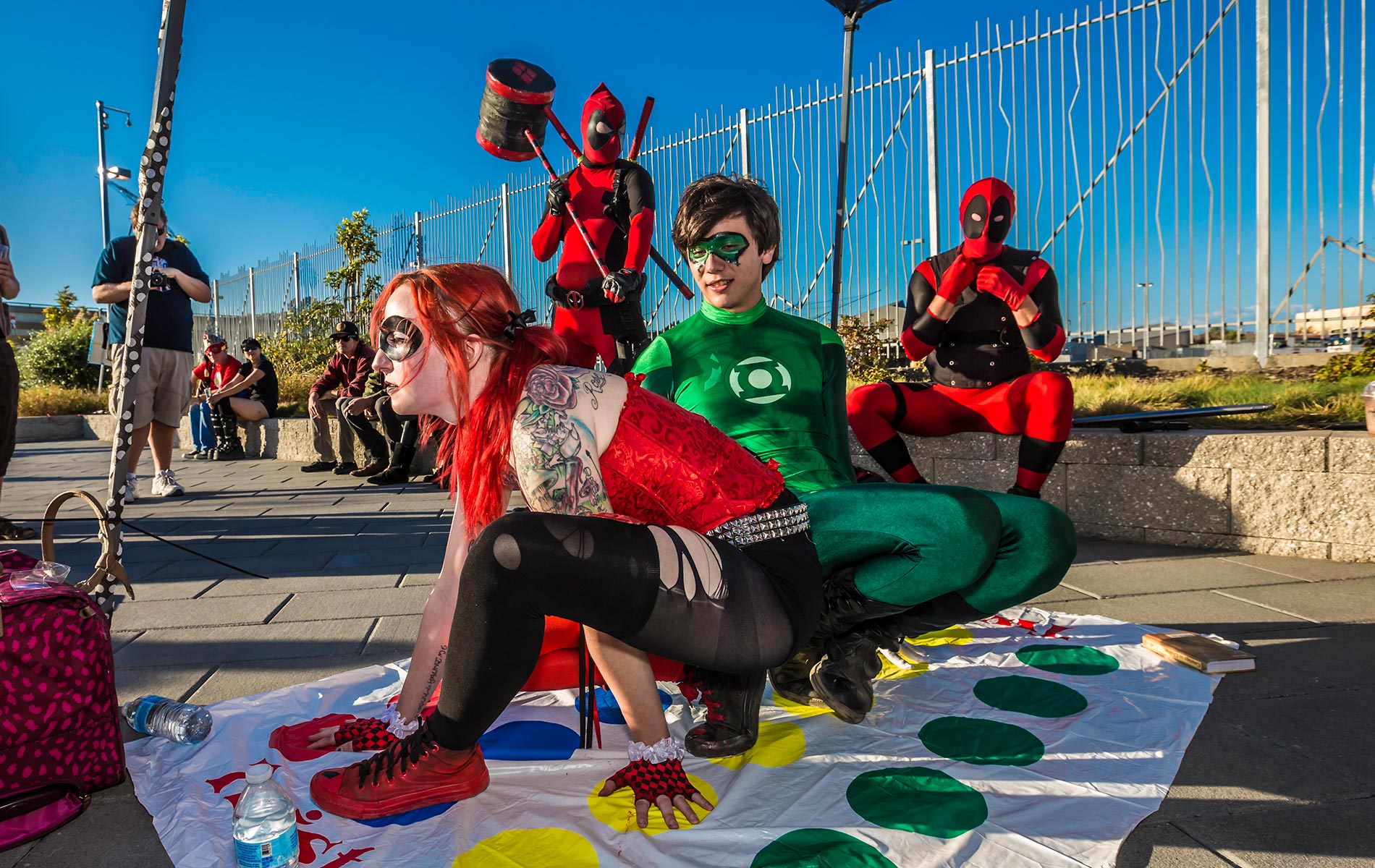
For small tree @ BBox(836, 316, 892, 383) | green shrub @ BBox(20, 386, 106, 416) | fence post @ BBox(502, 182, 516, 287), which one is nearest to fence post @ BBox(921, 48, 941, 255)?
small tree @ BBox(836, 316, 892, 383)

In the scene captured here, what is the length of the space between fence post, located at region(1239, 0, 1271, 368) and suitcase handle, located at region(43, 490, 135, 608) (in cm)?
652

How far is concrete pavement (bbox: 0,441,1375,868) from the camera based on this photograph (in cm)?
156

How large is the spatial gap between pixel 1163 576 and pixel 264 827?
344 cm

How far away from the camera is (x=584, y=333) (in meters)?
4.30

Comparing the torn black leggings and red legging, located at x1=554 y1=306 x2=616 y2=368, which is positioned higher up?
red legging, located at x1=554 y1=306 x2=616 y2=368

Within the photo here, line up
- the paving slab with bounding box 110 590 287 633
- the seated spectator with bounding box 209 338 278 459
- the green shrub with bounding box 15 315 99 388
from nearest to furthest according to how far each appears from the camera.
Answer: the paving slab with bounding box 110 590 287 633, the seated spectator with bounding box 209 338 278 459, the green shrub with bounding box 15 315 99 388

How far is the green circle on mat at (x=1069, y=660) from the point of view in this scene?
2400 mm

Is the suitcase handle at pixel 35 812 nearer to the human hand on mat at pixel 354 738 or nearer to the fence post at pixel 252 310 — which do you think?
the human hand on mat at pixel 354 738

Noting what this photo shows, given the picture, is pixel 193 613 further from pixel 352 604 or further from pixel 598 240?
pixel 598 240

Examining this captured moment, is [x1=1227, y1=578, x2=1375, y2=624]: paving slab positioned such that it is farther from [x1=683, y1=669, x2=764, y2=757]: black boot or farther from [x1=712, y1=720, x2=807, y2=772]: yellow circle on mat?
[x1=683, y1=669, x2=764, y2=757]: black boot

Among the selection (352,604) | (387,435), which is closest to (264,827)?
(352,604)

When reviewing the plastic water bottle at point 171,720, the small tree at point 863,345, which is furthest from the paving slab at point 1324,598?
the small tree at point 863,345

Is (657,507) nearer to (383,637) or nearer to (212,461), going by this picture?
(383,637)

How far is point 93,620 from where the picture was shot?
1.75 metres
